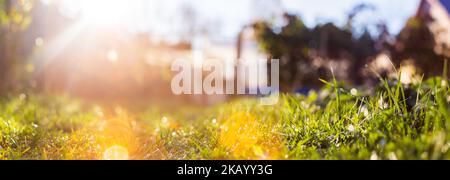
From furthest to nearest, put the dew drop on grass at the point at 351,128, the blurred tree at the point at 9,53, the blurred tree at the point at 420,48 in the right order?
the blurred tree at the point at 420,48 < the blurred tree at the point at 9,53 < the dew drop on grass at the point at 351,128

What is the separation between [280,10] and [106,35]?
5.54 meters

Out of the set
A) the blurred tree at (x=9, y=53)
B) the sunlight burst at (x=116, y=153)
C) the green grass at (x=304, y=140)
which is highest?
the blurred tree at (x=9, y=53)

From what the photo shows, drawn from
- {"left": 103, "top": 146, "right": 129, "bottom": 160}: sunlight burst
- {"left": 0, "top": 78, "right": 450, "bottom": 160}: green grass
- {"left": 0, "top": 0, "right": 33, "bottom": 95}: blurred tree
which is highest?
{"left": 0, "top": 0, "right": 33, "bottom": 95}: blurred tree

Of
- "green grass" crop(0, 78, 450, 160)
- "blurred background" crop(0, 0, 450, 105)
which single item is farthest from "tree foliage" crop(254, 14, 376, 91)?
"green grass" crop(0, 78, 450, 160)

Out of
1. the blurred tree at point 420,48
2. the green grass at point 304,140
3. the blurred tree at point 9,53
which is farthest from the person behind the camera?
the blurred tree at point 420,48

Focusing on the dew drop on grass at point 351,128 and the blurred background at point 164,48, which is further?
the blurred background at point 164,48

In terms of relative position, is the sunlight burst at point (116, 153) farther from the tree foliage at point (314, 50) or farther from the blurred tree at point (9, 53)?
the tree foliage at point (314, 50)

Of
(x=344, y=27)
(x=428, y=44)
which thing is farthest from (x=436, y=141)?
(x=344, y=27)

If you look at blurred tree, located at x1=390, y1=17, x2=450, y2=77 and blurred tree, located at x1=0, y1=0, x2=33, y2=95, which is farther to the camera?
blurred tree, located at x1=390, y1=17, x2=450, y2=77

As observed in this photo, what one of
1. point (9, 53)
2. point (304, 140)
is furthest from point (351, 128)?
point (9, 53)

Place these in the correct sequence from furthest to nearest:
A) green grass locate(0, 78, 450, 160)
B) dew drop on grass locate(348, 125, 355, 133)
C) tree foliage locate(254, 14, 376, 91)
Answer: tree foliage locate(254, 14, 376, 91) → dew drop on grass locate(348, 125, 355, 133) → green grass locate(0, 78, 450, 160)

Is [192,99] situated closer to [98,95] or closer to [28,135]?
[98,95]

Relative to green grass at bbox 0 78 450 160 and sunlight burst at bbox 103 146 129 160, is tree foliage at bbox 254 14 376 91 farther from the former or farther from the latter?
sunlight burst at bbox 103 146 129 160

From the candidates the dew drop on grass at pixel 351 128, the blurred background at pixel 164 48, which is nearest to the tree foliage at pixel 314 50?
the blurred background at pixel 164 48
